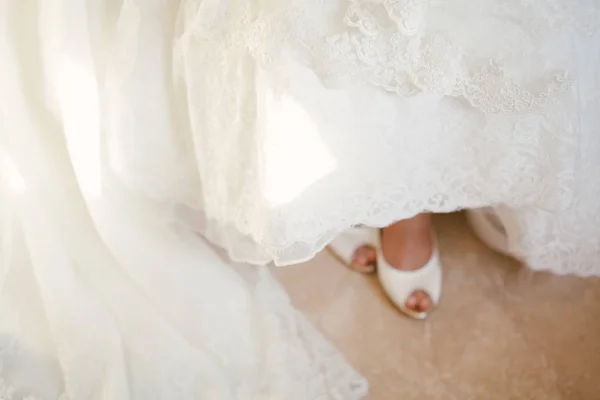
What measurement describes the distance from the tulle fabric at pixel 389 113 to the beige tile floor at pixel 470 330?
0.54ft

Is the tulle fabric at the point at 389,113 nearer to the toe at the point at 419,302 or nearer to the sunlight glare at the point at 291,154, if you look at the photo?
the sunlight glare at the point at 291,154

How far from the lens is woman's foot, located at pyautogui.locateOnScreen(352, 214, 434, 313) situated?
38.7 inches

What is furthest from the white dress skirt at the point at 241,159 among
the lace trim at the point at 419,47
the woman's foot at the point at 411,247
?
the woman's foot at the point at 411,247

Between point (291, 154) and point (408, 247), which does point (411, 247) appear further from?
point (291, 154)

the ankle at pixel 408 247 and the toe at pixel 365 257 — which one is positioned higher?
the ankle at pixel 408 247

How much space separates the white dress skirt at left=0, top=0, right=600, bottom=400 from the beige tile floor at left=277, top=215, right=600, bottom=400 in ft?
0.21

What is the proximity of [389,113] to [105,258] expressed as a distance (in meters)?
0.46

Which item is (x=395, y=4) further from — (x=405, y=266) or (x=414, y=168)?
(x=405, y=266)

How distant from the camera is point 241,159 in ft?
2.55

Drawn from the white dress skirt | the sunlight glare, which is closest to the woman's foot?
the white dress skirt

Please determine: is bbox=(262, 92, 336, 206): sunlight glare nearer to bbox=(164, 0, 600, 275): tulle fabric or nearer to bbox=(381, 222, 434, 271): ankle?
bbox=(164, 0, 600, 275): tulle fabric

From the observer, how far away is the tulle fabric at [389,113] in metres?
0.62

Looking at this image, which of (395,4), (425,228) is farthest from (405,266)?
(395,4)

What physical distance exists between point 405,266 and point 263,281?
0.76 ft
